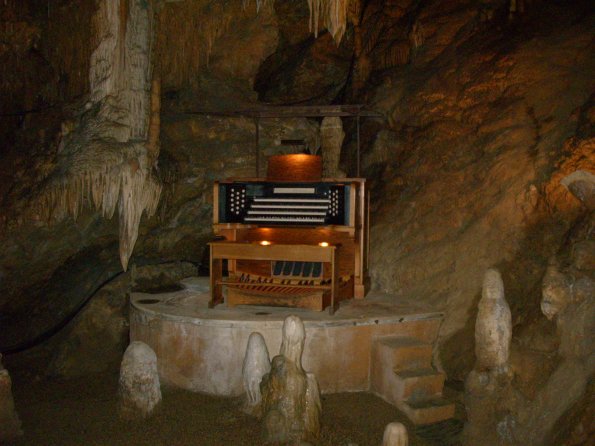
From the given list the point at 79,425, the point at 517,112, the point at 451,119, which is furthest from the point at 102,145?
the point at 517,112

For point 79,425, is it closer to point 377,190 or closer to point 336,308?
point 336,308

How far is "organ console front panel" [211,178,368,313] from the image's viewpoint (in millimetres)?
7414

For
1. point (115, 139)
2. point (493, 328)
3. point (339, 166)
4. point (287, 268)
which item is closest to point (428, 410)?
point (493, 328)

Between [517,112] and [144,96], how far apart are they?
18.0 ft

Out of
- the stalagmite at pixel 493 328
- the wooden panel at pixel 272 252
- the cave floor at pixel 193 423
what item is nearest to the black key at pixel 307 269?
the wooden panel at pixel 272 252

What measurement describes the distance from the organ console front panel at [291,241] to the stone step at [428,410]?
1.49m

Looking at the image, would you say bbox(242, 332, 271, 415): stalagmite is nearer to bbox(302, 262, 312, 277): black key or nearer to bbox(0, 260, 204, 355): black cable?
Result: bbox(302, 262, 312, 277): black key

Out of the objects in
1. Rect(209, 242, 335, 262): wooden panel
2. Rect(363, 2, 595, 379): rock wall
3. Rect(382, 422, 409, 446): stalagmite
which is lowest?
Rect(382, 422, 409, 446): stalagmite

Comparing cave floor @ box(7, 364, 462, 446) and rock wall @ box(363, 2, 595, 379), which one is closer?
cave floor @ box(7, 364, 462, 446)

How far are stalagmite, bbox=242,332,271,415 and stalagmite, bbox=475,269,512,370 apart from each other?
6.89ft

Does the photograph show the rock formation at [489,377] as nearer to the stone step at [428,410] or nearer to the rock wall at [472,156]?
the stone step at [428,410]

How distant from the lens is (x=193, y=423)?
6172 mm

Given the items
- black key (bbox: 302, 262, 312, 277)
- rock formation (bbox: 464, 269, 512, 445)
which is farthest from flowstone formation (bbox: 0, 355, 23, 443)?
rock formation (bbox: 464, 269, 512, 445)

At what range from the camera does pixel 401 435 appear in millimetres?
4766
